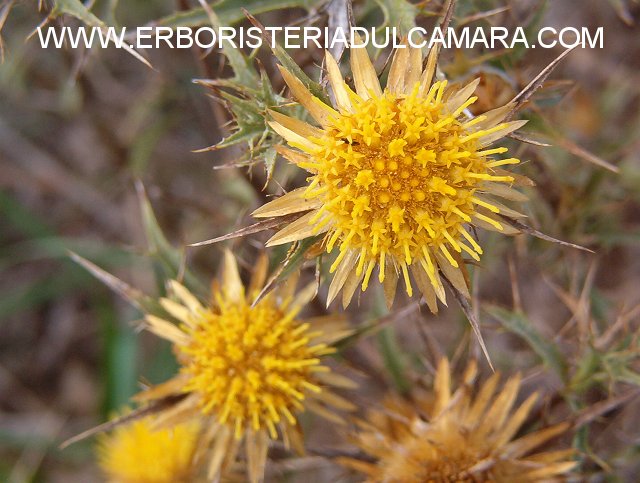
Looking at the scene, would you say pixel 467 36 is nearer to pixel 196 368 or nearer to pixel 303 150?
pixel 303 150

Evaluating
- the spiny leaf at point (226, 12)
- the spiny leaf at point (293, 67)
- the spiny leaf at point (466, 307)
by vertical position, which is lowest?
Result: the spiny leaf at point (466, 307)

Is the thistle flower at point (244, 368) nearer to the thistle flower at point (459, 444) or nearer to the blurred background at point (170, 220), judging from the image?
the thistle flower at point (459, 444)

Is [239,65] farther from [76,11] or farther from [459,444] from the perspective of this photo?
[459,444]

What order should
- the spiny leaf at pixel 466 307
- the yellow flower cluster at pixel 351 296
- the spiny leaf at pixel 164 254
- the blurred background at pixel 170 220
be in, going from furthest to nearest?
the blurred background at pixel 170 220
the spiny leaf at pixel 164 254
the yellow flower cluster at pixel 351 296
the spiny leaf at pixel 466 307

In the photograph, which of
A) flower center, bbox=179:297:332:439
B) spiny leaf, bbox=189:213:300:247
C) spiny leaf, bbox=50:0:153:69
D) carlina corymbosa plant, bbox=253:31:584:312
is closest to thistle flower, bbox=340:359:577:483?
flower center, bbox=179:297:332:439

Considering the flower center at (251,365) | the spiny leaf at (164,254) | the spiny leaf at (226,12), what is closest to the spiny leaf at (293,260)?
the flower center at (251,365)

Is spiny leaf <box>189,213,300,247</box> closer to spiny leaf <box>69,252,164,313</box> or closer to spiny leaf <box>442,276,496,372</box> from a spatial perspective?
spiny leaf <box>442,276,496,372</box>

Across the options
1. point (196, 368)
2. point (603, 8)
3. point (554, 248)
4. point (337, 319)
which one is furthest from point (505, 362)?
point (603, 8)
